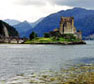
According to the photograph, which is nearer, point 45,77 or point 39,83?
point 39,83

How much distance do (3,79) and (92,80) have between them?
17.5 meters

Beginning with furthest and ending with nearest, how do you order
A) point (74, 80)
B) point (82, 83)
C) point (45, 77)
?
point (45, 77)
point (74, 80)
point (82, 83)

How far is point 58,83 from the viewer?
168ft

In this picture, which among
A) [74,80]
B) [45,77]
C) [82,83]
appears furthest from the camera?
[45,77]

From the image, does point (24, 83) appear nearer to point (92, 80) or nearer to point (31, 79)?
point (31, 79)

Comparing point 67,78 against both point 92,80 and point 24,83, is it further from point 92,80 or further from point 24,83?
point 24,83

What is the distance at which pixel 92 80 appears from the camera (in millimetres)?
52750

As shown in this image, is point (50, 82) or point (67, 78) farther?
point (67, 78)

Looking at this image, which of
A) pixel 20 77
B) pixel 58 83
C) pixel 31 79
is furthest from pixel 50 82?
pixel 20 77

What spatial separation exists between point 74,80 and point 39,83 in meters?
7.25

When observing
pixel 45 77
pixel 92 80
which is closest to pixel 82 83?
pixel 92 80

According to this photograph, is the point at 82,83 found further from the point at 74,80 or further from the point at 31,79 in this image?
the point at 31,79

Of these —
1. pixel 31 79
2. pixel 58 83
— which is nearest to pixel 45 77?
pixel 31 79

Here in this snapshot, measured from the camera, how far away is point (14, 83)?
51.3 m
